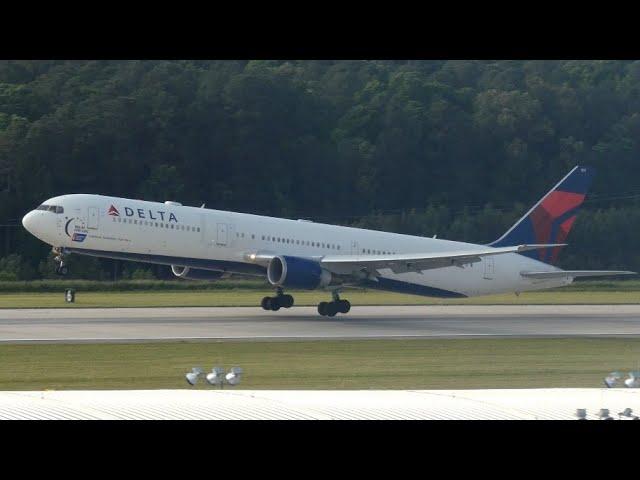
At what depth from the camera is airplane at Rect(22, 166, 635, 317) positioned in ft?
133

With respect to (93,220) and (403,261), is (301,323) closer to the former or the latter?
(403,261)

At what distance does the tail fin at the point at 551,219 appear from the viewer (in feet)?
161

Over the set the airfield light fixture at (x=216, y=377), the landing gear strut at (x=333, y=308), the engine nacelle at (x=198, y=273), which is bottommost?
the airfield light fixture at (x=216, y=377)

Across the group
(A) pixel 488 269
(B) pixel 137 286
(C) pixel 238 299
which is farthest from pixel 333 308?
(B) pixel 137 286

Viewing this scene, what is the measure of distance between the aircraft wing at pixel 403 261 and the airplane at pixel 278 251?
0.04m

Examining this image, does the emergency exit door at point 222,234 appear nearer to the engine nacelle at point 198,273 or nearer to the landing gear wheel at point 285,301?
the engine nacelle at point 198,273

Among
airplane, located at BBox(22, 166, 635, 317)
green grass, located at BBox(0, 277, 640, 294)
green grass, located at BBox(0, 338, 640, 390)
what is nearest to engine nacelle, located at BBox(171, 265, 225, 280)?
airplane, located at BBox(22, 166, 635, 317)

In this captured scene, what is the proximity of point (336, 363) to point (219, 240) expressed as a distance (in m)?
15.3

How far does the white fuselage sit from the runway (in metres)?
1.54

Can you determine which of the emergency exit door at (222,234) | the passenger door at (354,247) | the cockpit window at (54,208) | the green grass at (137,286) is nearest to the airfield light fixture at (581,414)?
the emergency exit door at (222,234)

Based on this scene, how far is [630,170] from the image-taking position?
95500 millimetres

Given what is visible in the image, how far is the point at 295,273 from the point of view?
134 feet

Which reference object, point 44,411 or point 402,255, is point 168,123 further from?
point 44,411
